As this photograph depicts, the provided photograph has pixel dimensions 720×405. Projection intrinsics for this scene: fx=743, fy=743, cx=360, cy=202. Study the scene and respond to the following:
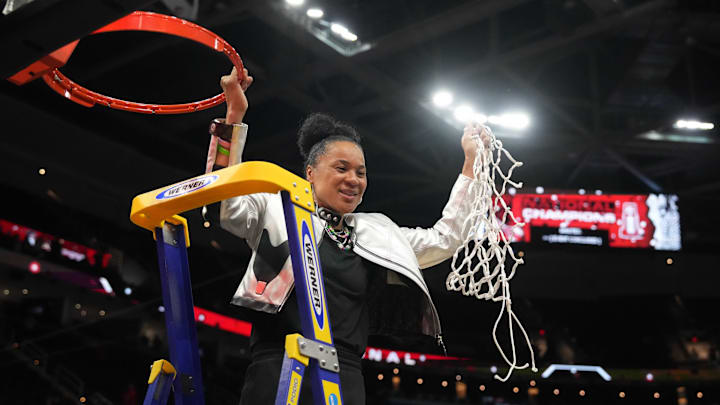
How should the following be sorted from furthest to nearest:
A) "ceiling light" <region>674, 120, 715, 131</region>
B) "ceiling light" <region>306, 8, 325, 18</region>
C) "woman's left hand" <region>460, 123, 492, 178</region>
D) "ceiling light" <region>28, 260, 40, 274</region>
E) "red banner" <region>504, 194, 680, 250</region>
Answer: "ceiling light" <region>28, 260, 40, 274</region>
"red banner" <region>504, 194, 680, 250</region>
"ceiling light" <region>674, 120, 715, 131</region>
"ceiling light" <region>306, 8, 325, 18</region>
"woman's left hand" <region>460, 123, 492, 178</region>

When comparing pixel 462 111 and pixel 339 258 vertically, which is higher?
pixel 462 111

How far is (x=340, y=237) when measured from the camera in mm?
2408

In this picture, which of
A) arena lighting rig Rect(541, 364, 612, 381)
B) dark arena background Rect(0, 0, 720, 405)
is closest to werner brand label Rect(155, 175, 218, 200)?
dark arena background Rect(0, 0, 720, 405)

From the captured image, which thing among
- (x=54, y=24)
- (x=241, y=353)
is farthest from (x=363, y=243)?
(x=241, y=353)

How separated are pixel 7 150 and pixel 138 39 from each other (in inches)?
108

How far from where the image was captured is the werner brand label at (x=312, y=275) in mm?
1896

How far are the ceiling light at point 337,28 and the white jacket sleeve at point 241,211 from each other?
277 inches

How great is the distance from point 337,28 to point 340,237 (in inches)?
276

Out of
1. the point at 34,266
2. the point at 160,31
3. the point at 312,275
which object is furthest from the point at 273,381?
the point at 34,266

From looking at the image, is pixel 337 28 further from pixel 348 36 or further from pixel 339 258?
pixel 339 258

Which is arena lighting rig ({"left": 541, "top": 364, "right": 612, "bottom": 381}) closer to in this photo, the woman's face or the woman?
the woman

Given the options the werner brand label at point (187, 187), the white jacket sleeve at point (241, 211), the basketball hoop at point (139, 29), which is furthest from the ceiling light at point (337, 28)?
the werner brand label at point (187, 187)

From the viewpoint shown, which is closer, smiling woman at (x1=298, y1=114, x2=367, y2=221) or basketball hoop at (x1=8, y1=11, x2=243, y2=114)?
smiling woman at (x1=298, y1=114, x2=367, y2=221)

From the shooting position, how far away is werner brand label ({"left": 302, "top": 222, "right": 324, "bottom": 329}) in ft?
6.22
